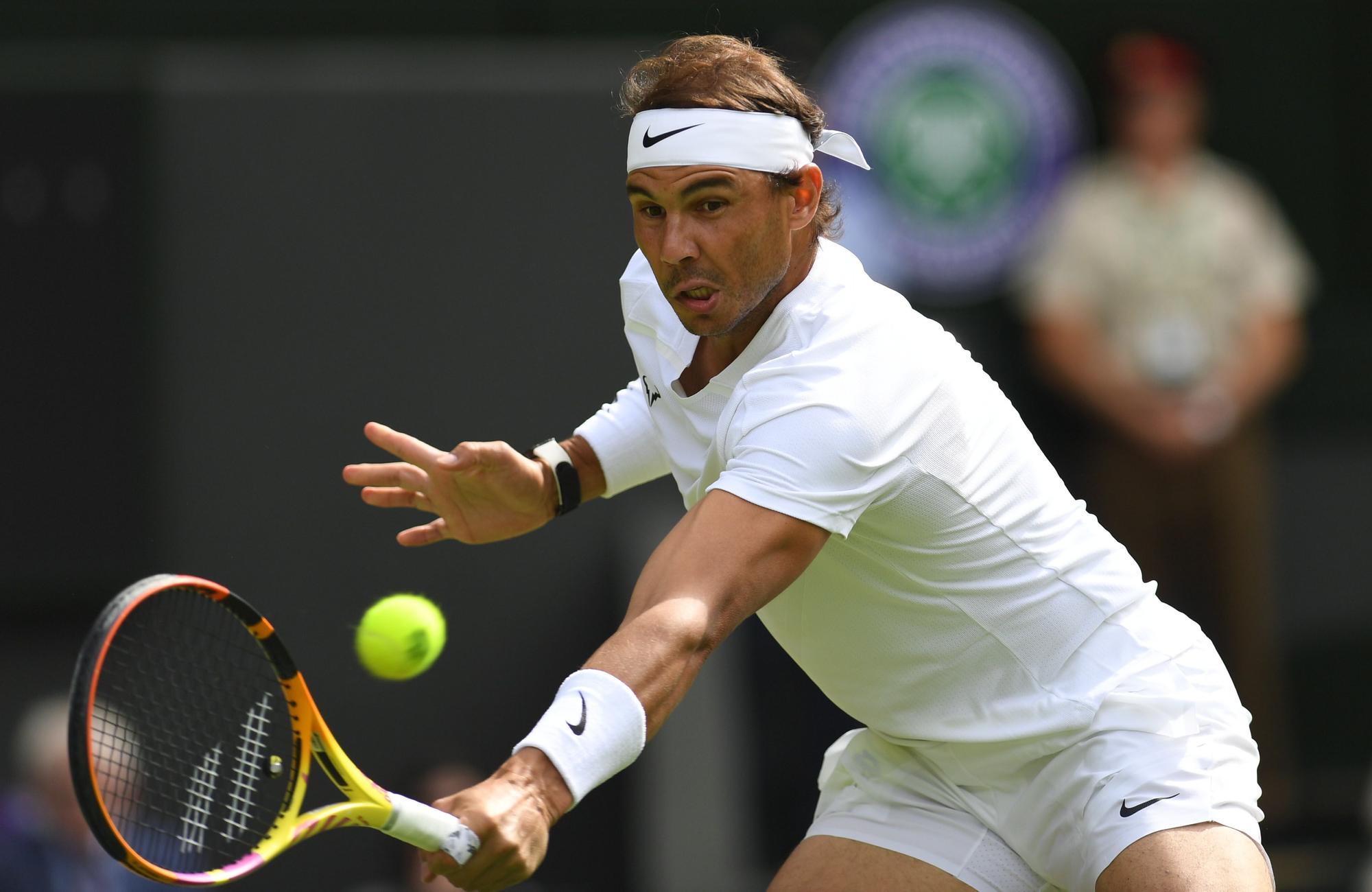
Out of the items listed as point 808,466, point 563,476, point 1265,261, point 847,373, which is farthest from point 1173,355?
point 808,466

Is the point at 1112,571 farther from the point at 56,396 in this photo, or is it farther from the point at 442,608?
the point at 56,396

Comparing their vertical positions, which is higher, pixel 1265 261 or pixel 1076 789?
pixel 1265 261

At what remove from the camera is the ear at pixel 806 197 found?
11.5 feet

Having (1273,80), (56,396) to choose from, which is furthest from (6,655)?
(1273,80)

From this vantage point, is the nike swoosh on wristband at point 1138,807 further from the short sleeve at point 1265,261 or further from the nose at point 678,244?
the short sleeve at point 1265,261

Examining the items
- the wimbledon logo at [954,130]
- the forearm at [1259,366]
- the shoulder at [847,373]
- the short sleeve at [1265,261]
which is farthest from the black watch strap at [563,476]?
the short sleeve at [1265,261]

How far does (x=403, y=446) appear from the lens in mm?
3598

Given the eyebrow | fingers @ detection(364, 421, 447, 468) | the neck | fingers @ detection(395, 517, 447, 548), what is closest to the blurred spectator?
fingers @ detection(395, 517, 447, 548)

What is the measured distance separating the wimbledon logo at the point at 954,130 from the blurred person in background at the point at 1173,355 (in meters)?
0.39

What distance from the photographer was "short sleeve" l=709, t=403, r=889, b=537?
302cm

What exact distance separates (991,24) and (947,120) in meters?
0.44

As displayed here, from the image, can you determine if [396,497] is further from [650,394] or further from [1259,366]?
[1259,366]

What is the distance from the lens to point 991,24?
7906 mm

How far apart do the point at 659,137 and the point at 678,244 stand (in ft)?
0.68
